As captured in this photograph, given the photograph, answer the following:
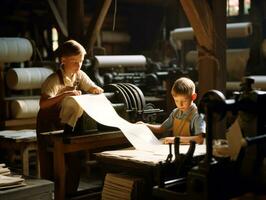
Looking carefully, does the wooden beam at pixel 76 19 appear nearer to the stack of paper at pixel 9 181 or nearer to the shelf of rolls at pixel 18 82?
the shelf of rolls at pixel 18 82

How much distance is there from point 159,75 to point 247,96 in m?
4.95

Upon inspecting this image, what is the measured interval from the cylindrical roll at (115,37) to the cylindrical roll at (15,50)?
3280 mm

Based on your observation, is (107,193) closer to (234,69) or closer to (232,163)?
(232,163)

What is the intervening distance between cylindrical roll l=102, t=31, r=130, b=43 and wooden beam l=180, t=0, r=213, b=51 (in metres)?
5.59

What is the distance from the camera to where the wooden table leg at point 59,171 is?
13.2 ft

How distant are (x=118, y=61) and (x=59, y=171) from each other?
345cm

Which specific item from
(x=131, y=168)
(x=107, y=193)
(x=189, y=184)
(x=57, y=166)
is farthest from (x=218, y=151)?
(x=57, y=166)

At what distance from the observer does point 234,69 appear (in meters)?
7.89

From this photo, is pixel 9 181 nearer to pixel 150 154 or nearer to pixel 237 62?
pixel 150 154

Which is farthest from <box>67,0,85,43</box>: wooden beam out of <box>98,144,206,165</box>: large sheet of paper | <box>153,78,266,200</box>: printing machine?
<box>153,78,266,200</box>: printing machine

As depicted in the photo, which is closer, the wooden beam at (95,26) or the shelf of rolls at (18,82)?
the shelf of rolls at (18,82)

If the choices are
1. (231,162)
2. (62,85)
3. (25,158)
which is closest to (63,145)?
(62,85)

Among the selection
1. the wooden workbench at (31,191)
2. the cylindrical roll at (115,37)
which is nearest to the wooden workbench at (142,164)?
the wooden workbench at (31,191)

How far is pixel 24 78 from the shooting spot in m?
6.91
